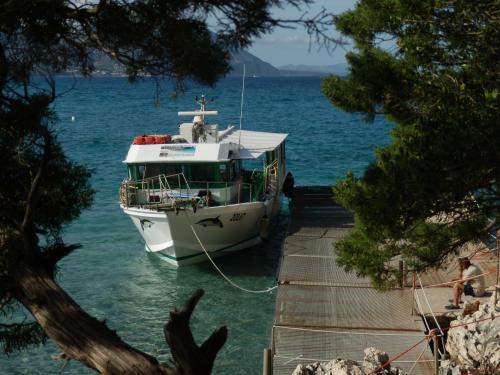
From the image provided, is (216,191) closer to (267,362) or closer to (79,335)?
(267,362)

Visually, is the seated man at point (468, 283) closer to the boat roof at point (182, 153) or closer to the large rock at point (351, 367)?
the large rock at point (351, 367)

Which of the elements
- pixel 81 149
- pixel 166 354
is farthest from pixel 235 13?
pixel 81 149

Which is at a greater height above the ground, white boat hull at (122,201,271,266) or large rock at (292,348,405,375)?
large rock at (292,348,405,375)

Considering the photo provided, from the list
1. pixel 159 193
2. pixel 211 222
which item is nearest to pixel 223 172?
pixel 211 222

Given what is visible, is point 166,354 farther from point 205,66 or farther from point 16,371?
point 205,66

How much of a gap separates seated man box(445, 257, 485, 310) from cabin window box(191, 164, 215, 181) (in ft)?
28.2

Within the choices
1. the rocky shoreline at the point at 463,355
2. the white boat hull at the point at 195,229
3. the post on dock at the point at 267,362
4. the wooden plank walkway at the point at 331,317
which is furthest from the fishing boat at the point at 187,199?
the post on dock at the point at 267,362

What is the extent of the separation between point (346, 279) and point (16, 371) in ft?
22.6

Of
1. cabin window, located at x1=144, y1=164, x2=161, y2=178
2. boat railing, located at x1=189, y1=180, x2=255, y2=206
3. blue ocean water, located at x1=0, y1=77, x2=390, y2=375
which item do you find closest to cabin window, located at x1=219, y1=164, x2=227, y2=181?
boat railing, located at x1=189, y1=180, x2=255, y2=206

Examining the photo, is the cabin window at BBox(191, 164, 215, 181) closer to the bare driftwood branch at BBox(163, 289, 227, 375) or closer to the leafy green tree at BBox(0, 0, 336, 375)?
the leafy green tree at BBox(0, 0, 336, 375)

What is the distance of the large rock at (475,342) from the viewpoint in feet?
34.3

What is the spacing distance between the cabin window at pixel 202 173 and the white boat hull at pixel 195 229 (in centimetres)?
111

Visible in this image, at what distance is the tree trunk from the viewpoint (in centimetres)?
519

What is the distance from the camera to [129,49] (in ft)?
23.6
